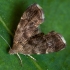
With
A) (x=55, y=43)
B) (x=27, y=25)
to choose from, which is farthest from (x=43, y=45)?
(x=27, y=25)

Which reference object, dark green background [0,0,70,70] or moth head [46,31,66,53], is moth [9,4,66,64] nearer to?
moth head [46,31,66,53]

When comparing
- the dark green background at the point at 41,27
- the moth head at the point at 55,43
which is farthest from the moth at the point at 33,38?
the dark green background at the point at 41,27

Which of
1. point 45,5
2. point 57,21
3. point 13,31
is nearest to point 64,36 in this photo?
point 57,21

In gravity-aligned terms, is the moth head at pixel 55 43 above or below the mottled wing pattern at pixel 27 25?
below

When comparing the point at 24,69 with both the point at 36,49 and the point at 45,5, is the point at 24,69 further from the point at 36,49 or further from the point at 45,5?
the point at 45,5

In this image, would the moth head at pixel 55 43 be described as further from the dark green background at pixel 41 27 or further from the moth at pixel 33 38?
the dark green background at pixel 41 27

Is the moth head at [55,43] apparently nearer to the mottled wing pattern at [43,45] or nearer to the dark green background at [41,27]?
the mottled wing pattern at [43,45]
